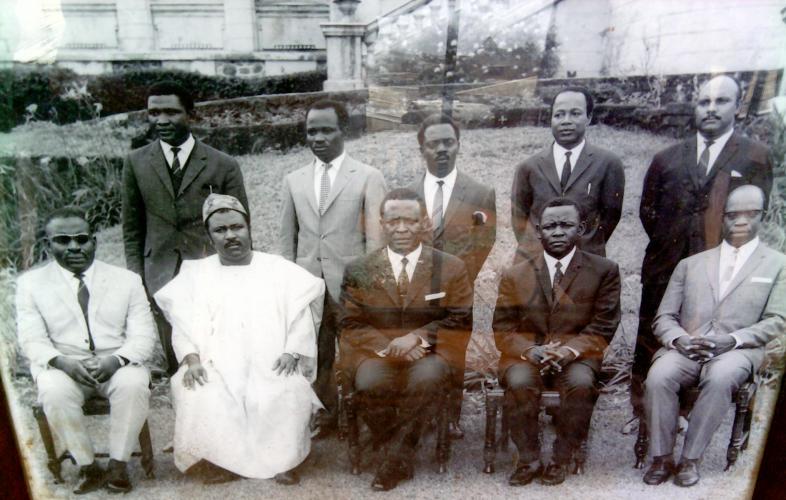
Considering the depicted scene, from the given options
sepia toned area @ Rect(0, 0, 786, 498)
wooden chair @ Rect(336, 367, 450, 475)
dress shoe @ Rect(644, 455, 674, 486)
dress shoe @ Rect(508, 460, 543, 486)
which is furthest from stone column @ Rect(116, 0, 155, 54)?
dress shoe @ Rect(644, 455, 674, 486)

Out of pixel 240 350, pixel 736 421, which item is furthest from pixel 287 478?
pixel 736 421

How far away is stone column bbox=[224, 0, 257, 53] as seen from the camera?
2404 mm

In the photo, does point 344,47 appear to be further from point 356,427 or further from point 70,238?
point 356,427

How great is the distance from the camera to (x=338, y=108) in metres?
2.47

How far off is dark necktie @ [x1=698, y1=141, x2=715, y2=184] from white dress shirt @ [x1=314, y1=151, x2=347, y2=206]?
152 cm

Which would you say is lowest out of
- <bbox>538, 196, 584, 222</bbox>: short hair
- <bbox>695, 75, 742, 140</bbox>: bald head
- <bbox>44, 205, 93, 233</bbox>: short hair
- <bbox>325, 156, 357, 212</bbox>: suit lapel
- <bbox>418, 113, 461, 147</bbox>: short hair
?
<bbox>44, 205, 93, 233</bbox>: short hair

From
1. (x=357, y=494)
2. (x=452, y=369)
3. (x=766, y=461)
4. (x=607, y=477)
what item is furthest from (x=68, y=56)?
(x=766, y=461)

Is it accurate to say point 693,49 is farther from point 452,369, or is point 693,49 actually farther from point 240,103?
point 240,103

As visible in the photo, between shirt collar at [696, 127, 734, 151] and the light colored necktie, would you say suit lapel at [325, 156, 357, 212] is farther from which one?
shirt collar at [696, 127, 734, 151]

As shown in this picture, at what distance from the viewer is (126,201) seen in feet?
8.31

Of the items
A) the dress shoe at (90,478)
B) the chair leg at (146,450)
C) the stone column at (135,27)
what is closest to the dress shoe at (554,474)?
the chair leg at (146,450)

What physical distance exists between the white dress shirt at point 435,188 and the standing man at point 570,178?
10.7 inches

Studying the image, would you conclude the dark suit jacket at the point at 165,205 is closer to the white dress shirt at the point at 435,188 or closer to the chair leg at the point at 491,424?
the white dress shirt at the point at 435,188

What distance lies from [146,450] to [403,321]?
128 centimetres
